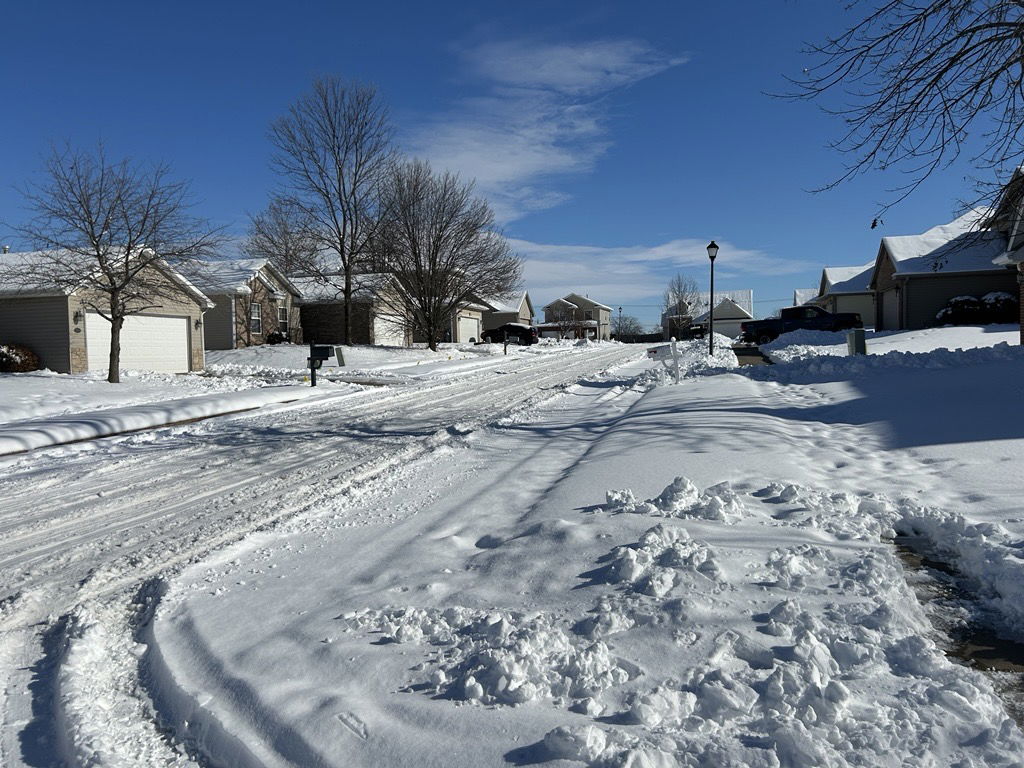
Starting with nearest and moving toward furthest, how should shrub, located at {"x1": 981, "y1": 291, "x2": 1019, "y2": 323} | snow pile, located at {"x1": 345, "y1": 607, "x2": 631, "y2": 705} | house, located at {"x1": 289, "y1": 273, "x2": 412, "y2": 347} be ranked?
1. snow pile, located at {"x1": 345, "y1": 607, "x2": 631, "y2": 705}
2. shrub, located at {"x1": 981, "y1": 291, "x2": 1019, "y2": 323}
3. house, located at {"x1": 289, "y1": 273, "x2": 412, "y2": 347}

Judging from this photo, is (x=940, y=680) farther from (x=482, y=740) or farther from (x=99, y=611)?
(x=99, y=611)

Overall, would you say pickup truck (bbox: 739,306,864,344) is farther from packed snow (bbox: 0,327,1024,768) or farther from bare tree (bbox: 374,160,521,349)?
packed snow (bbox: 0,327,1024,768)

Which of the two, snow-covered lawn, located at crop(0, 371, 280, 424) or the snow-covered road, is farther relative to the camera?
snow-covered lawn, located at crop(0, 371, 280, 424)

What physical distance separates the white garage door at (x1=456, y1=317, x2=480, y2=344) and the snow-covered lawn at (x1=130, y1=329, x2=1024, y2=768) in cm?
4299

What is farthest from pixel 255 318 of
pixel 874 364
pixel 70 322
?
pixel 874 364

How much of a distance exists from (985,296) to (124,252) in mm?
33015

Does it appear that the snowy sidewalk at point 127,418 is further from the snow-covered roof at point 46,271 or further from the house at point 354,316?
the house at point 354,316

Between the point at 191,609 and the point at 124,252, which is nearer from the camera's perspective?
the point at 191,609

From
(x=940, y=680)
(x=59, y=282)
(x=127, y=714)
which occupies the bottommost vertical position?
(x=127, y=714)

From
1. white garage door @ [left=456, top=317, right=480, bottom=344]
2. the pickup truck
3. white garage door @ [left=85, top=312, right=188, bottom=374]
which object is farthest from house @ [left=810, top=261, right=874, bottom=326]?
white garage door @ [left=85, top=312, right=188, bottom=374]

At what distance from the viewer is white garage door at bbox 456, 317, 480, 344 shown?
49.7m

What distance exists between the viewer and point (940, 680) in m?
2.86

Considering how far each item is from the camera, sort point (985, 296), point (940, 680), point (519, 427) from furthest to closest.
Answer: point (985, 296)
point (519, 427)
point (940, 680)

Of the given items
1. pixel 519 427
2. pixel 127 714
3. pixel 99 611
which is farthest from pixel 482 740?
pixel 519 427
